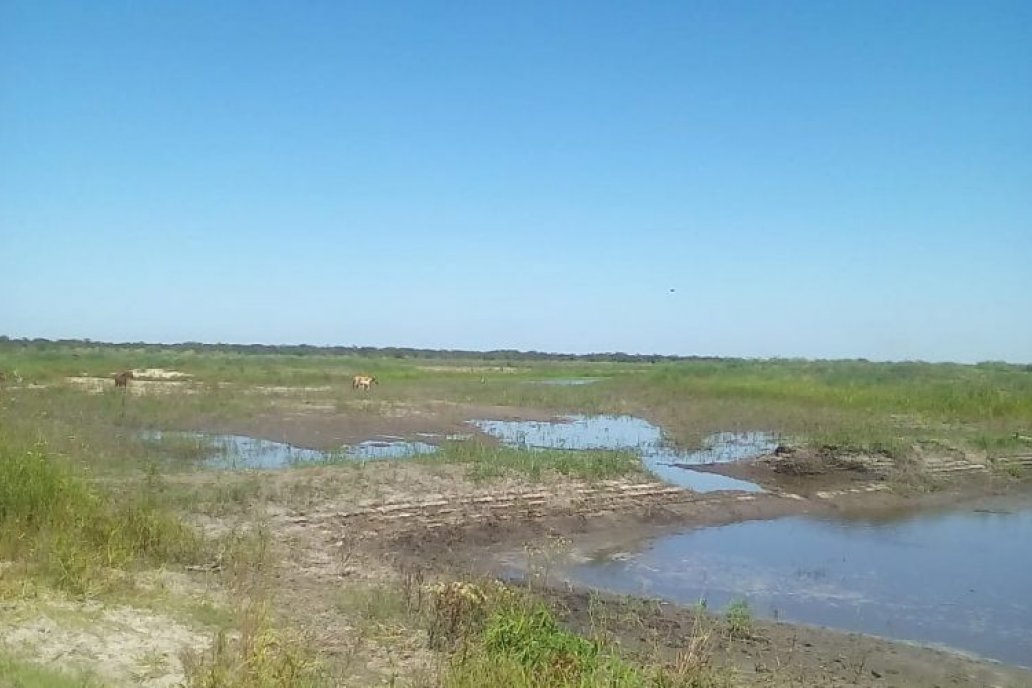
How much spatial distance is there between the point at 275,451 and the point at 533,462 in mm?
6487

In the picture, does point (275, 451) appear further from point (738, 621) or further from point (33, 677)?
point (33, 677)

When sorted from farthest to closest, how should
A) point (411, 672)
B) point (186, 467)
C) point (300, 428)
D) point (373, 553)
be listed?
point (300, 428) < point (186, 467) < point (373, 553) < point (411, 672)

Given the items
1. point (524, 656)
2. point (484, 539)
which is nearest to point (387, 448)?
point (484, 539)

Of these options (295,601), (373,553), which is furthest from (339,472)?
(295,601)

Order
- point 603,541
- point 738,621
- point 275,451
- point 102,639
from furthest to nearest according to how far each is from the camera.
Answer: point 275,451
point 603,541
point 738,621
point 102,639

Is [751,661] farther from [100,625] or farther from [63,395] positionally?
[63,395]

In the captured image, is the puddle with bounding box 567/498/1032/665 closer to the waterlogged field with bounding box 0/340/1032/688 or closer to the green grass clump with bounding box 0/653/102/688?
the waterlogged field with bounding box 0/340/1032/688

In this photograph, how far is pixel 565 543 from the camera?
13.2 m

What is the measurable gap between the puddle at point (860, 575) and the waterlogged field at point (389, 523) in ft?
1.82

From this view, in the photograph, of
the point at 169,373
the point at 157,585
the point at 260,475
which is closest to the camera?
the point at 157,585

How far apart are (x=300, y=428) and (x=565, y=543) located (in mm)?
12786

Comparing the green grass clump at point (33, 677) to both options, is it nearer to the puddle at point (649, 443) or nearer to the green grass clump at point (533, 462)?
the green grass clump at point (533, 462)

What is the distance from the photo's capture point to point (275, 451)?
778 inches

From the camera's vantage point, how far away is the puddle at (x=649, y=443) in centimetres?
1916
